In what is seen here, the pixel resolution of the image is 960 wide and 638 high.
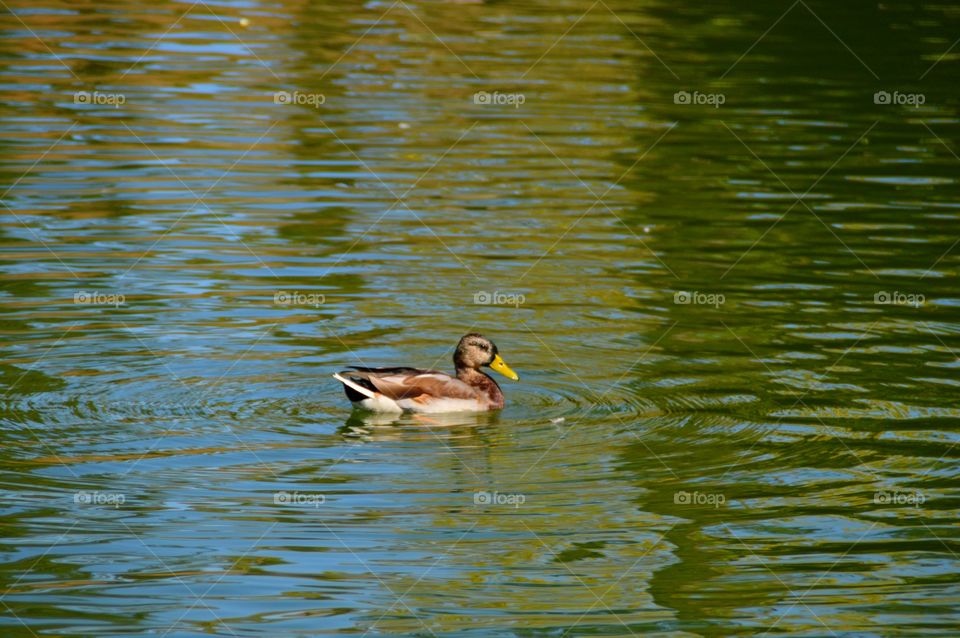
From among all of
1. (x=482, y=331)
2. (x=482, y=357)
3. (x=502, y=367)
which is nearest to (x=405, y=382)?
(x=482, y=357)

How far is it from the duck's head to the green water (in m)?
0.30

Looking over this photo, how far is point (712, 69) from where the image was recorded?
26.6 m

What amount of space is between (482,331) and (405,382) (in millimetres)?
2356

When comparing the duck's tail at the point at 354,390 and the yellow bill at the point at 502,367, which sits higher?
the yellow bill at the point at 502,367

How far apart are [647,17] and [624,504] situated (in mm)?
22614

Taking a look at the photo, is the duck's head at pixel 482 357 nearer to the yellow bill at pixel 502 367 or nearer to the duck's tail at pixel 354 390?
the yellow bill at pixel 502 367

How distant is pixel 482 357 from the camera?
42.3 ft

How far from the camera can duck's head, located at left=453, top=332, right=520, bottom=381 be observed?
12875mm

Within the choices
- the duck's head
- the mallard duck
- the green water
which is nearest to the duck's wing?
the mallard duck

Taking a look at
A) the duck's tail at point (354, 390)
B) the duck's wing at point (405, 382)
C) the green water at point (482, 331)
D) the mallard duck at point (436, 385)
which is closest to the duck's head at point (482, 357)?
the mallard duck at point (436, 385)

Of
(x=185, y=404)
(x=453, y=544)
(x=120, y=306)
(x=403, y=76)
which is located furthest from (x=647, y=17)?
(x=453, y=544)

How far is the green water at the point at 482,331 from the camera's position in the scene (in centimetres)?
Result: 932

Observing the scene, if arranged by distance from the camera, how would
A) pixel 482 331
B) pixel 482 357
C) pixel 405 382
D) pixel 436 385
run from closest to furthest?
pixel 405 382 → pixel 436 385 → pixel 482 357 → pixel 482 331

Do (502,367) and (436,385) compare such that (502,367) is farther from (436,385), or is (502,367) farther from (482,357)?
(436,385)
